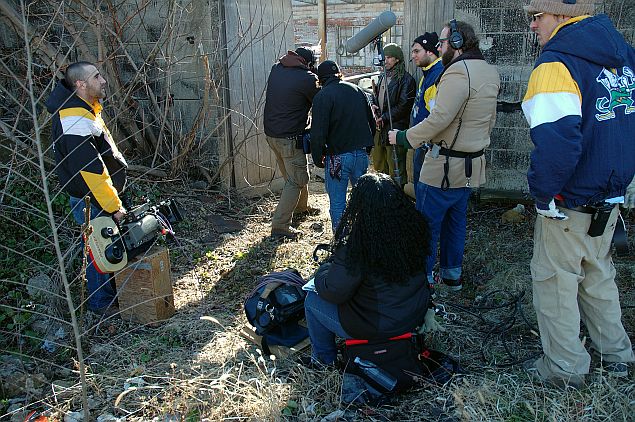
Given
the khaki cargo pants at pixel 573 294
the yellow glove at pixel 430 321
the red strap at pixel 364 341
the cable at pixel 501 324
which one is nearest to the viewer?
the khaki cargo pants at pixel 573 294

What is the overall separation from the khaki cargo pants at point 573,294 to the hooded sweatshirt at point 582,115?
8.0 inches

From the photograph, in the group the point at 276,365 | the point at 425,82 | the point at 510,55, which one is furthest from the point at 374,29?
the point at 276,365

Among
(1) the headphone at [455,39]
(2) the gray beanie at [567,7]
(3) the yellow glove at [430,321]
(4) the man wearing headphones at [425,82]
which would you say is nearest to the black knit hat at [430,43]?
(4) the man wearing headphones at [425,82]

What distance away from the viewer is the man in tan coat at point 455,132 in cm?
379

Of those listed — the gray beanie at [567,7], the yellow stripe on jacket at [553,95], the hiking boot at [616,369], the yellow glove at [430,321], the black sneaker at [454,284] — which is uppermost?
the gray beanie at [567,7]

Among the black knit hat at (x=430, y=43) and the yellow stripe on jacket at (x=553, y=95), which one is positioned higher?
the black knit hat at (x=430, y=43)

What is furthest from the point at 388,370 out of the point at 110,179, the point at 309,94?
the point at 309,94

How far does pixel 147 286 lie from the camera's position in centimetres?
399

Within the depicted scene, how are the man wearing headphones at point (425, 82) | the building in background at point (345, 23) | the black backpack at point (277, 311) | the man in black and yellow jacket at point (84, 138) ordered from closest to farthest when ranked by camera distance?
the black backpack at point (277, 311) < the man in black and yellow jacket at point (84, 138) < the man wearing headphones at point (425, 82) < the building in background at point (345, 23)

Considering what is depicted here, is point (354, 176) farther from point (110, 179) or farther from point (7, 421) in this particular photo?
point (7, 421)

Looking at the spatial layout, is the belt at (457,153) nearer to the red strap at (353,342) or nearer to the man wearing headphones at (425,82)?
the man wearing headphones at (425,82)

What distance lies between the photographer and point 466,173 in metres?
3.96

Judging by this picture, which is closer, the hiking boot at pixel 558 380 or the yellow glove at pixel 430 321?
the hiking boot at pixel 558 380

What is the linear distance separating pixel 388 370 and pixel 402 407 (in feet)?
0.65
